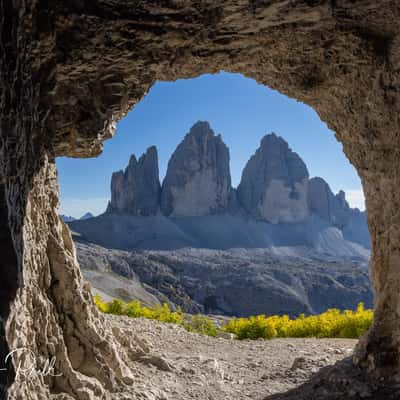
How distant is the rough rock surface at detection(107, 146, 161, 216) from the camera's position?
3728 inches

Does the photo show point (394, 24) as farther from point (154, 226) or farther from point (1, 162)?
point (154, 226)

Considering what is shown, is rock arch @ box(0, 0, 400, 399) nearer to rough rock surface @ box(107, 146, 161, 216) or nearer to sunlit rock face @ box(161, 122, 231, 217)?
sunlit rock face @ box(161, 122, 231, 217)

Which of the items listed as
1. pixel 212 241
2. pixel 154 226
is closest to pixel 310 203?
pixel 212 241

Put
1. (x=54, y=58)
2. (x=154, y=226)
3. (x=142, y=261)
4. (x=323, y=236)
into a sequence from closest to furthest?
(x=54, y=58), (x=142, y=261), (x=154, y=226), (x=323, y=236)

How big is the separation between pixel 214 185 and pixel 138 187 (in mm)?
20562

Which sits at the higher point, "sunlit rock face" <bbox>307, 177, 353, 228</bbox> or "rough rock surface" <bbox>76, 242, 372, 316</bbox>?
"sunlit rock face" <bbox>307, 177, 353, 228</bbox>

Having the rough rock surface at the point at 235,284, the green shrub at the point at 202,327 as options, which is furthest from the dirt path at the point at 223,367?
the rough rock surface at the point at 235,284

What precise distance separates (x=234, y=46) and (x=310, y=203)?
11010 cm

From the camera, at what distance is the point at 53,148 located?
4.58m

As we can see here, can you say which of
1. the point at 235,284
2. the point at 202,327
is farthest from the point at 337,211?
the point at 202,327

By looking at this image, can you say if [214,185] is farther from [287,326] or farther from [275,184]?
[287,326]

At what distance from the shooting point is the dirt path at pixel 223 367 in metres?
5.43

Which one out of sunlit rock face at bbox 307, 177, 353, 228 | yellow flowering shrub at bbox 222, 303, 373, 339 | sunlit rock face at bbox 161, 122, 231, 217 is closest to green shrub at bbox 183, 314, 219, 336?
yellow flowering shrub at bbox 222, 303, 373, 339

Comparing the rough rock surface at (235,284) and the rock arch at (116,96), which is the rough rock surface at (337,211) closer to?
the rough rock surface at (235,284)
